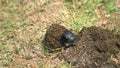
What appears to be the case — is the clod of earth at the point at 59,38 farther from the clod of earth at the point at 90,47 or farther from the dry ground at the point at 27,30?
the dry ground at the point at 27,30

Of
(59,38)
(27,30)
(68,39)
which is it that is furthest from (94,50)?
(27,30)

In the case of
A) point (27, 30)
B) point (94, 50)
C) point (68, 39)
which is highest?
point (27, 30)

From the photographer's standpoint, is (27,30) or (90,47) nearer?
(90,47)

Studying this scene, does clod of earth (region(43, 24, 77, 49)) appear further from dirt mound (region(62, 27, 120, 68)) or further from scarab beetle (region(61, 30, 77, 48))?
dirt mound (region(62, 27, 120, 68))

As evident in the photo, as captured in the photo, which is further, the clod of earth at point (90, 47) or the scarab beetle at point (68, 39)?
the scarab beetle at point (68, 39)

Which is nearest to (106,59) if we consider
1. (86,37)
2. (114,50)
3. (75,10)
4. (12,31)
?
(114,50)

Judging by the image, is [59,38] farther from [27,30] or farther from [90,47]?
[27,30]

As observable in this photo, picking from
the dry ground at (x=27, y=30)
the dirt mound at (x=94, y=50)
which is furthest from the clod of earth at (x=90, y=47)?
the dry ground at (x=27, y=30)
